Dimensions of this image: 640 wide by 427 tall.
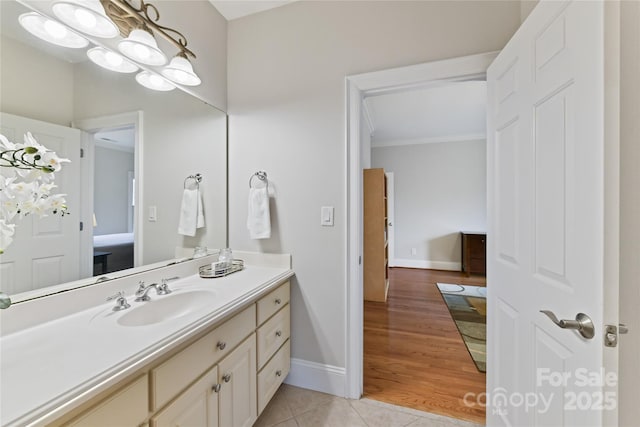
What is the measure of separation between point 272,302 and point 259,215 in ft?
1.89

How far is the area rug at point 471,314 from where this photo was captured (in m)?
2.19

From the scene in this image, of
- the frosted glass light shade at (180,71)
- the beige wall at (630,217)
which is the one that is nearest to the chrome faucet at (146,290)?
the frosted glass light shade at (180,71)

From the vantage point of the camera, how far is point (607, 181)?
0.69 m

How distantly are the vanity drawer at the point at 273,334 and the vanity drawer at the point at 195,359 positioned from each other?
0.55 ft

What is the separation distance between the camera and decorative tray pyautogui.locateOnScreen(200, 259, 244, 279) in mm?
1574

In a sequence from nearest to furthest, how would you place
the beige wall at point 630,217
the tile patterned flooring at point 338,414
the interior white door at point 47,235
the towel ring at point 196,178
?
the beige wall at point 630,217 → the interior white door at point 47,235 → the tile patterned flooring at point 338,414 → the towel ring at point 196,178

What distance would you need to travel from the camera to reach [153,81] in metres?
1.39

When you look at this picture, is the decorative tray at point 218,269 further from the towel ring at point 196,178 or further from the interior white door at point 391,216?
the interior white door at point 391,216

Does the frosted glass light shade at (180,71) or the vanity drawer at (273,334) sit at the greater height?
the frosted glass light shade at (180,71)

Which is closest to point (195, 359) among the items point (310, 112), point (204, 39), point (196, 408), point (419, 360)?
point (196, 408)

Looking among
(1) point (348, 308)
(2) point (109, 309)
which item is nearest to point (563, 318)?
(1) point (348, 308)

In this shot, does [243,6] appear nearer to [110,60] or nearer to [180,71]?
[180,71]

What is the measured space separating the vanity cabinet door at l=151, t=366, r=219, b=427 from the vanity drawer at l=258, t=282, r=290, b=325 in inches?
14.6

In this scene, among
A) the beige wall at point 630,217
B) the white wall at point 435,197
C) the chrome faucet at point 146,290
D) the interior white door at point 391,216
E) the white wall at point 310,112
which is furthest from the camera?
the interior white door at point 391,216
